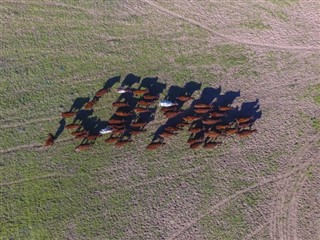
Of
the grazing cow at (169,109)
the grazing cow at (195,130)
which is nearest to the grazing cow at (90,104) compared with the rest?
the grazing cow at (169,109)

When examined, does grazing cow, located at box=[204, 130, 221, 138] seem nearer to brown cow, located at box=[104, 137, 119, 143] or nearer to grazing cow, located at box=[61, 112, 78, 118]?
brown cow, located at box=[104, 137, 119, 143]

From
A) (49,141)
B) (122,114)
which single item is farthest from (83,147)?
(122,114)

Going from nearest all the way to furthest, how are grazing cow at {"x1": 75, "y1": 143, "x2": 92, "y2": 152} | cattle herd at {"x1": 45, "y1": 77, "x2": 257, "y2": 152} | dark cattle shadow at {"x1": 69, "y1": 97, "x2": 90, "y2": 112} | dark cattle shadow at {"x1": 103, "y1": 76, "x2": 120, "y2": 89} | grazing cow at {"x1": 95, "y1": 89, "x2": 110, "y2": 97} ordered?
grazing cow at {"x1": 75, "y1": 143, "x2": 92, "y2": 152} < cattle herd at {"x1": 45, "y1": 77, "x2": 257, "y2": 152} < grazing cow at {"x1": 95, "y1": 89, "x2": 110, "y2": 97} < dark cattle shadow at {"x1": 69, "y1": 97, "x2": 90, "y2": 112} < dark cattle shadow at {"x1": 103, "y1": 76, "x2": 120, "y2": 89}

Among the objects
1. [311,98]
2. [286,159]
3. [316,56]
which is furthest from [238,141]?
[316,56]

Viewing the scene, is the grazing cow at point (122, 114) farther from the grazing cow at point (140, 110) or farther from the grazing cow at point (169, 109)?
the grazing cow at point (169, 109)

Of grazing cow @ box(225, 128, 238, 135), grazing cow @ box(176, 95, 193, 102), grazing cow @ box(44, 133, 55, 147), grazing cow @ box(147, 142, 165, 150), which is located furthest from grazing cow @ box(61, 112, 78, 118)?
grazing cow @ box(225, 128, 238, 135)

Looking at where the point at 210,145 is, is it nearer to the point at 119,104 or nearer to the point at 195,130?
the point at 195,130
